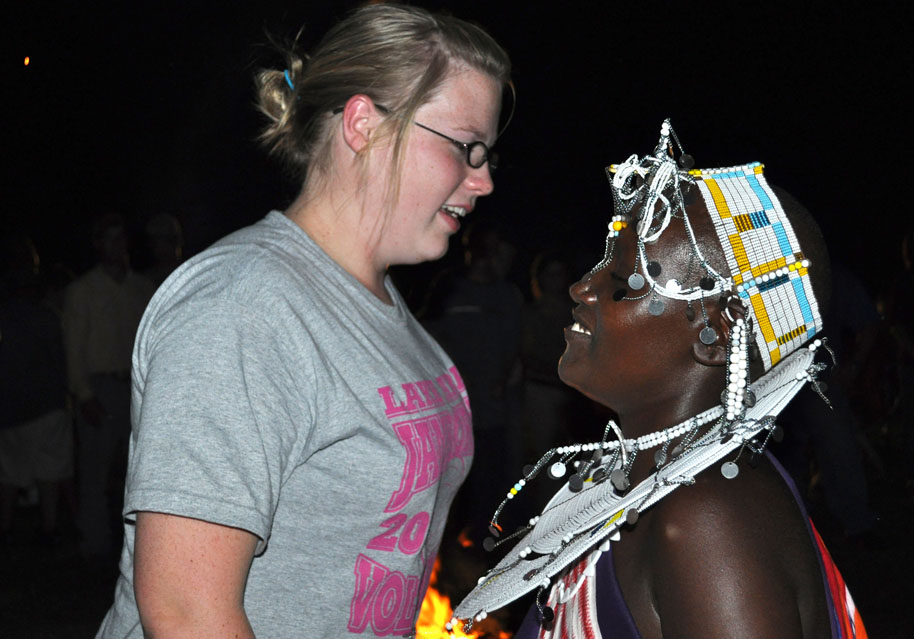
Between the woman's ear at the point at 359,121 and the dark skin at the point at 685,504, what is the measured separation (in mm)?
526

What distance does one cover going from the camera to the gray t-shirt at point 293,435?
4.28 feet

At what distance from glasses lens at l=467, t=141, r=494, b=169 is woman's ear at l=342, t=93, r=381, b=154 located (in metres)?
0.20

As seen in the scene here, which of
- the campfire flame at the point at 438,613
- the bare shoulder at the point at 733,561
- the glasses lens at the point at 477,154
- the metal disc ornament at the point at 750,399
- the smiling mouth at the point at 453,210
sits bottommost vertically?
the campfire flame at the point at 438,613

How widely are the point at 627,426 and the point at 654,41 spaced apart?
25.3 ft

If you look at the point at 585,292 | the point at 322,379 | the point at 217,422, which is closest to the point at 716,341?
the point at 585,292

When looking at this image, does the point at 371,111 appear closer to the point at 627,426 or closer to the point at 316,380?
the point at 316,380

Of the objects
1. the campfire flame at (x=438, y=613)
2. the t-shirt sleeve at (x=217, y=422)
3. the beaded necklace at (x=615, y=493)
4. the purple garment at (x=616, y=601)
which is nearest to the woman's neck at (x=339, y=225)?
the t-shirt sleeve at (x=217, y=422)

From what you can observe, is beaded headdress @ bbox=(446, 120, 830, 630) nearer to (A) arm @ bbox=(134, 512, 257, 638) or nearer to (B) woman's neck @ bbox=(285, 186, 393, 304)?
(B) woman's neck @ bbox=(285, 186, 393, 304)

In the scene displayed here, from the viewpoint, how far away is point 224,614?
129cm

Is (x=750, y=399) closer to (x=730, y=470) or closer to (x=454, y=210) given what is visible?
(x=730, y=470)

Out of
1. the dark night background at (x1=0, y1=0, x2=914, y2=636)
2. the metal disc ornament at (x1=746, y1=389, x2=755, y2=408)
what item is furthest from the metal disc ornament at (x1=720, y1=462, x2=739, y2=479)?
the dark night background at (x1=0, y1=0, x2=914, y2=636)

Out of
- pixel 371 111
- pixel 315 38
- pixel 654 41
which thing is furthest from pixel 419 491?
pixel 654 41

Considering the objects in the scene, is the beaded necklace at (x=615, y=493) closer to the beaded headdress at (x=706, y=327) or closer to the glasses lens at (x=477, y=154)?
the beaded headdress at (x=706, y=327)

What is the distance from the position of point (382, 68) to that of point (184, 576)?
977 mm
